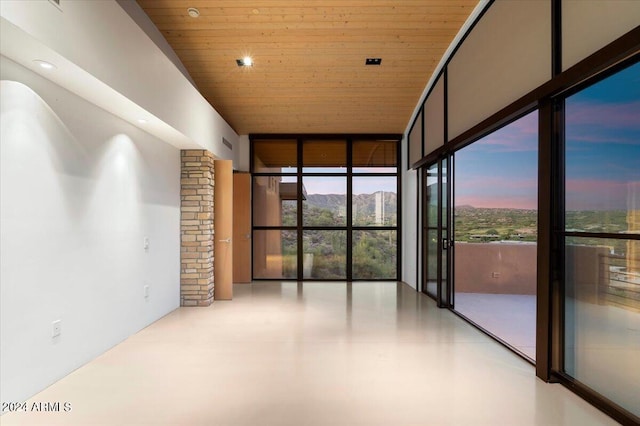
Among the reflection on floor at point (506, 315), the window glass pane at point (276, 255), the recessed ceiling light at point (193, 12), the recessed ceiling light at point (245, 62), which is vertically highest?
the recessed ceiling light at point (193, 12)

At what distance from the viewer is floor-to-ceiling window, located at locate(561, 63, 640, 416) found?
230 centimetres

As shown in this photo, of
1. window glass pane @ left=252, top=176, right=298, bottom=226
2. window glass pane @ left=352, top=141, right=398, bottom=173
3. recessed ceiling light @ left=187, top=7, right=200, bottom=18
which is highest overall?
recessed ceiling light @ left=187, top=7, right=200, bottom=18

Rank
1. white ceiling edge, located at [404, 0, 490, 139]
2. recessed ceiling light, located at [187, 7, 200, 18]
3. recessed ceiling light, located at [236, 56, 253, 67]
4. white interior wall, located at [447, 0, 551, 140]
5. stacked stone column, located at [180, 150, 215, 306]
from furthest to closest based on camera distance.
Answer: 1. stacked stone column, located at [180, 150, 215, 306]
2. recessed ceiling light, located at [236, 56, 253, 67]
3. recessed ceiling light, located at [187, 7, 200, 18]
4. white ceiling edge, located at [404, 0, 490, 139]
5. white interior wall, located at [447, 0, 551, 140]

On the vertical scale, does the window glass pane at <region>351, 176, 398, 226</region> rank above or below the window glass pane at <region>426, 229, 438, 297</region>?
above

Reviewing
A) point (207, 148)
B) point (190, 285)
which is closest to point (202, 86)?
point (207, 148)

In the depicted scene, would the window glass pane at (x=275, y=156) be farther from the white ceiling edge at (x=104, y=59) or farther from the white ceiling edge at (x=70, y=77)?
the white ceiling edge at (x=70, y=77)

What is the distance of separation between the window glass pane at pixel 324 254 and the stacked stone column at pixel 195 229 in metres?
2.74

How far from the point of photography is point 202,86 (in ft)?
19.7

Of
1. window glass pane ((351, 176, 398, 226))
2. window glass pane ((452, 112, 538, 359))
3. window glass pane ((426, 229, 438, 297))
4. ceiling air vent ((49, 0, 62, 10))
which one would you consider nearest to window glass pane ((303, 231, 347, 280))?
window glass pane ((351, 176, 398, 226))

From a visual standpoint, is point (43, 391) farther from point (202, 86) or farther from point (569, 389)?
point (202, 86)

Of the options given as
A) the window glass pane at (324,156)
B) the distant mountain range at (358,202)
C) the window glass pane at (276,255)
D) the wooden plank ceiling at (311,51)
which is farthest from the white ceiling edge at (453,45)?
the window glass pane at (276,255)

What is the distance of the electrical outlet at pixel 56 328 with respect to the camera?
111 inches

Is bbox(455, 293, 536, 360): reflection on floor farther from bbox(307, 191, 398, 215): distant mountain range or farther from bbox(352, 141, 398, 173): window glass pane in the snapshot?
bbox(352, 141, 398, 173): window glass pane

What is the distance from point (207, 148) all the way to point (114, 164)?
77.1 inches
